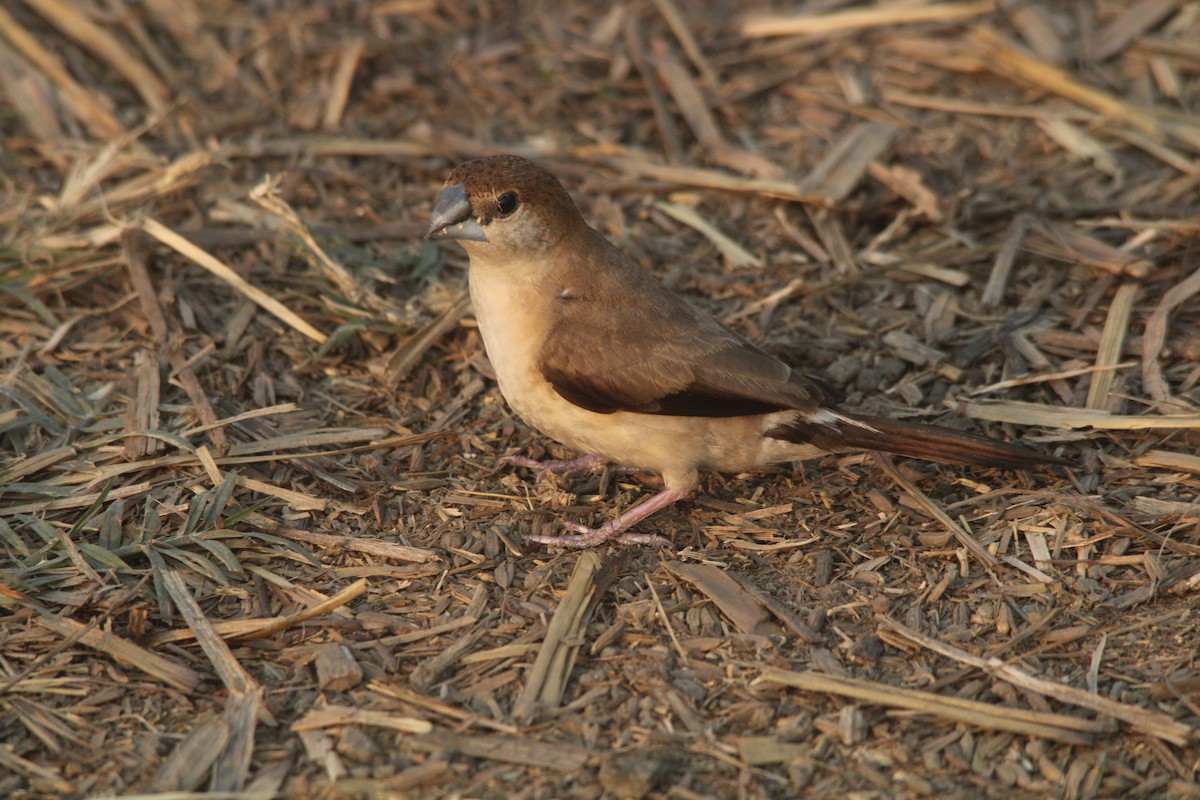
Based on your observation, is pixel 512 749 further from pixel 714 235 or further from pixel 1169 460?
pixel 714 235

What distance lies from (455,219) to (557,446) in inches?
51.9

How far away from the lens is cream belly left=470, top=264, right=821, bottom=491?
5117 mm

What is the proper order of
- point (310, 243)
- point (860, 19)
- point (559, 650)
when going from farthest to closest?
point (860, 19) < point (310, 243) < point (559, 650)

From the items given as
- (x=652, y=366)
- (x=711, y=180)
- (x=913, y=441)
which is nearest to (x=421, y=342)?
(x=652, y=366)

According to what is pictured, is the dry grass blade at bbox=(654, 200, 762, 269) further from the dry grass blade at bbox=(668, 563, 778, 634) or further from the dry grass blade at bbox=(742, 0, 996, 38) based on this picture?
the dry grass blade at bbox=(668, 563, 778, 634)

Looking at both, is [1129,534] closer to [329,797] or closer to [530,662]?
[530,662]

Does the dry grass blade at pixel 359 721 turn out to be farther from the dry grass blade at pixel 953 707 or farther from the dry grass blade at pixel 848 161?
the dry grass blade at pixel 848 161

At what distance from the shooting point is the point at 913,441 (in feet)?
16.8

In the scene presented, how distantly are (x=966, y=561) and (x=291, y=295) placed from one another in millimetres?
3690

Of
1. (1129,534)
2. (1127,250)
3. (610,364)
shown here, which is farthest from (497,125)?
(1129,534)

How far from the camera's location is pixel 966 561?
490cm

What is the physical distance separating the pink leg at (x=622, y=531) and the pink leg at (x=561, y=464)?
0.38 m

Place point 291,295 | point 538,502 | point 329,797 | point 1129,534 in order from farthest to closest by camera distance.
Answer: point 291,295, point 538,502, point 1129,534, point 329,797

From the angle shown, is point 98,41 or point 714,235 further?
point 98,41
